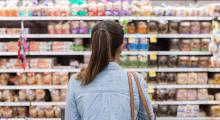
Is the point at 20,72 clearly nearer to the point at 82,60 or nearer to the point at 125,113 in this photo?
the point at 82,60

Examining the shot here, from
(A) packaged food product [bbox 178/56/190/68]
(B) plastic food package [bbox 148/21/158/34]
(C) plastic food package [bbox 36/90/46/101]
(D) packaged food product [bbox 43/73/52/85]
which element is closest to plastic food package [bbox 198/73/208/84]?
(A) packaged food product [bbox 178/56/190/68]

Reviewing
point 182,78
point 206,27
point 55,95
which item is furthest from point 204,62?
point 55,95

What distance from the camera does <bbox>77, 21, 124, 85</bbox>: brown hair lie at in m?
1.35

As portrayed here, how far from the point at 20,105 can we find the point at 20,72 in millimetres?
475

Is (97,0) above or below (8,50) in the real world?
above

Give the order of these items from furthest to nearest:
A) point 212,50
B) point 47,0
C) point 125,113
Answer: point 47,0, point 212,50, point 125,113

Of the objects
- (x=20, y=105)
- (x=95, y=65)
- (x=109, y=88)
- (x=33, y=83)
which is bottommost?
(x=20, y=105)

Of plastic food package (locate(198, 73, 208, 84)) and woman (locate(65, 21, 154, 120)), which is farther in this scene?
plastic food package (locate(198, 73, 208, 84))

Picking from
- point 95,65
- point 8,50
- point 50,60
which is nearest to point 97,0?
point 50,60

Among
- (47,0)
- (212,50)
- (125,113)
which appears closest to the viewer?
(125,113)

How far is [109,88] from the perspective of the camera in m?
1.35

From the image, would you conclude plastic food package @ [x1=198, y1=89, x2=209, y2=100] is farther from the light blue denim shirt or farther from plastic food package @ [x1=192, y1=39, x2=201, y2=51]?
the light blue denim shirt

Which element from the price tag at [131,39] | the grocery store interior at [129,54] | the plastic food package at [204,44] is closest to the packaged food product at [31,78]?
the grocery store interior at [129,54]

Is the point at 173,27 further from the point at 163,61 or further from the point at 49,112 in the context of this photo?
the point at 49,112
